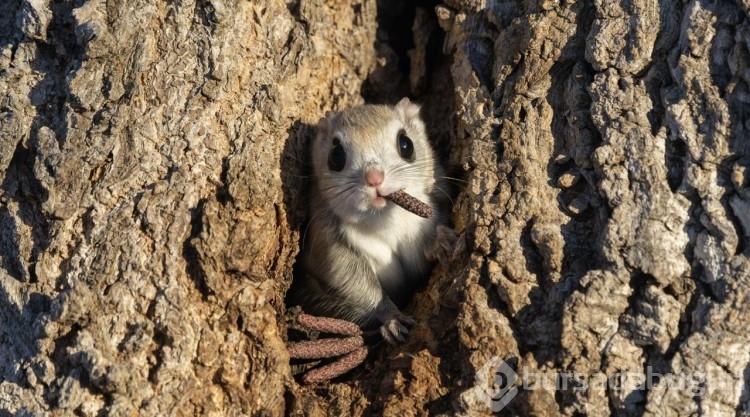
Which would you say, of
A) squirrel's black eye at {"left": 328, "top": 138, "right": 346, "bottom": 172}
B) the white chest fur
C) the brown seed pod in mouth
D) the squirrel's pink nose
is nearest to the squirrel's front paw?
the white chest fur

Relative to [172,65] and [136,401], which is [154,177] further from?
[136,401]

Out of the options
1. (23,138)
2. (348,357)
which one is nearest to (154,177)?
(23,138)

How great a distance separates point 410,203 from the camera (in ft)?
14.6

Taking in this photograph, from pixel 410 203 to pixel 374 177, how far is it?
27cm

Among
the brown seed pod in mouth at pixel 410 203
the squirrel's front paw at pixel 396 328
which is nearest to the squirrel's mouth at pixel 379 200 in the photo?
the brown seed pod in mouth at pixel 410 203

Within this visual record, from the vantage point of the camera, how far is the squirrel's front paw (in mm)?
4379

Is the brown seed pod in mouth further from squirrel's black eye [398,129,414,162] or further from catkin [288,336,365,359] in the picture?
catkin [288,336,365,359]

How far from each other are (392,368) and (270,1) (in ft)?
7.99

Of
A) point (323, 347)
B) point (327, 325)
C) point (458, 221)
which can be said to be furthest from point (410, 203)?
point (323, 347)

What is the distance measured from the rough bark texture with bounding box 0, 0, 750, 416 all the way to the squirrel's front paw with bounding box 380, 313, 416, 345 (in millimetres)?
103

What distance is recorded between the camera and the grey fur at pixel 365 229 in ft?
16.0

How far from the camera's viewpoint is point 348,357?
4.23 metres

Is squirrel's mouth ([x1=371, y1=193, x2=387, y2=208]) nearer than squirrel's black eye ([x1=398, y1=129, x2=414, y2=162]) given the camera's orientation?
Yes

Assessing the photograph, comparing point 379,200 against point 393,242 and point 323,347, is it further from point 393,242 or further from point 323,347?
point 323,347
